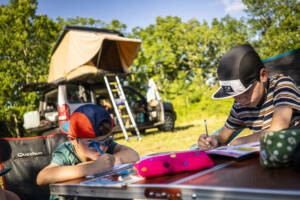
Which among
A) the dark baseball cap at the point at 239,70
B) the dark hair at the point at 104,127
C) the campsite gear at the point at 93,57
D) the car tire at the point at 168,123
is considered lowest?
the car tire at the point at 168,123

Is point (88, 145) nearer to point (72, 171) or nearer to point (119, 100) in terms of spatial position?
point (72, 171)

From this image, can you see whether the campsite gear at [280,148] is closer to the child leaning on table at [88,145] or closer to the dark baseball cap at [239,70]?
the dark baseball cap at [239,70]

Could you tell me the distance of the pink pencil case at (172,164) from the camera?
1129 mm

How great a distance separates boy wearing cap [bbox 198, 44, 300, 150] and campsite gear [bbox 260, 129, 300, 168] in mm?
698

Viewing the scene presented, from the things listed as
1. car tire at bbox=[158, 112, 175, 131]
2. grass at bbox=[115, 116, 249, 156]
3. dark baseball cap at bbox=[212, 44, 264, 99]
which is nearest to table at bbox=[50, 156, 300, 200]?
dark baseball cap at bbox=[212, 44, 264, 99]

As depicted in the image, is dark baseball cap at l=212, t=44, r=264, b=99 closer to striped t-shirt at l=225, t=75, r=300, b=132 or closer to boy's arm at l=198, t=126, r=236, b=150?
striped t-shirt at l=225, t=75, r=300, b=132

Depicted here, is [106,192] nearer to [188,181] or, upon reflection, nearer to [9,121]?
[188,181]

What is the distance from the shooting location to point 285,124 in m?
1.68

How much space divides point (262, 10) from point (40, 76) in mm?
22407

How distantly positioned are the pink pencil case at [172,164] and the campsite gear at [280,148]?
0.85 ft

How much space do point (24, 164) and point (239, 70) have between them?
2074mm

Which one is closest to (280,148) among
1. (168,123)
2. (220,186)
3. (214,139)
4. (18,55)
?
(220,186)

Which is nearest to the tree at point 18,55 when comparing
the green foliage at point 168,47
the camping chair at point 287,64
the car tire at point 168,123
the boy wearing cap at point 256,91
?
the green foliage at point 168,47

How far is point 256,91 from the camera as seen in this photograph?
184cm
